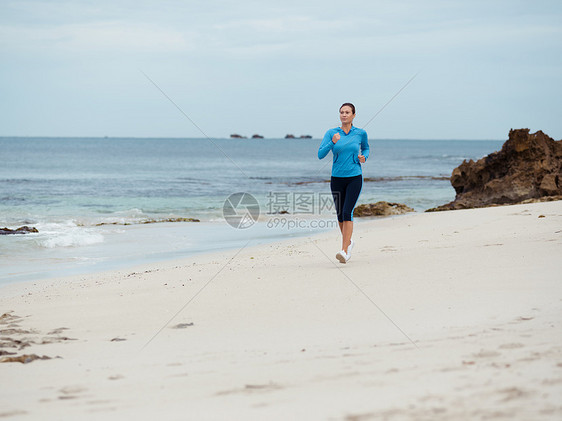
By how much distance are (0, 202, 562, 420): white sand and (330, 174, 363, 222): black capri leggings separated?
2.16ft

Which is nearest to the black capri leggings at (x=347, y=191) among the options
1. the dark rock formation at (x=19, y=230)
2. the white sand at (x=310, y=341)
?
the white sand at (x=310, y=341)

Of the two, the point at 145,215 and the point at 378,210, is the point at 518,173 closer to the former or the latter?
the point at 378,210

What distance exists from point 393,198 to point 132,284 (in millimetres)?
18606

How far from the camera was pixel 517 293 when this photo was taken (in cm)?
469

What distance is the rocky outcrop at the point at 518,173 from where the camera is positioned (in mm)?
15398

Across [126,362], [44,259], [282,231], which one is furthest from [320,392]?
[282,231]

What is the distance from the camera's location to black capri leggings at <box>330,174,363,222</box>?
6930mm

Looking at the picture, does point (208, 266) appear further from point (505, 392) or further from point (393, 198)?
point (393, 198)

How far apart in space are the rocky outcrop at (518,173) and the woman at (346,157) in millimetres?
10153
